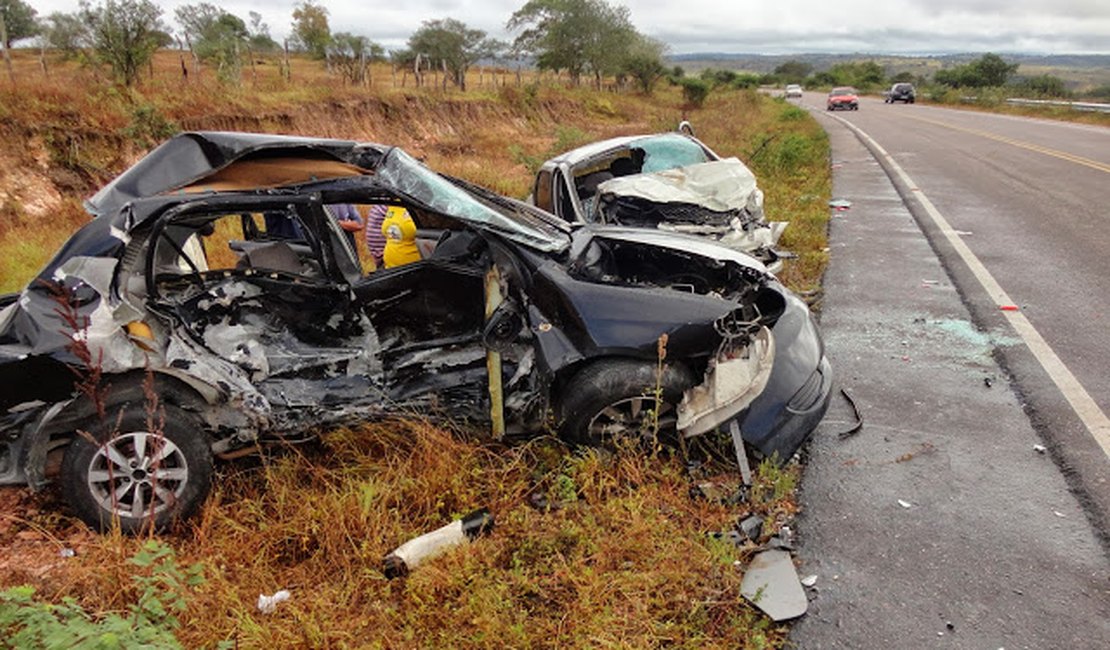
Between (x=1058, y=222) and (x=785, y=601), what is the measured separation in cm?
870

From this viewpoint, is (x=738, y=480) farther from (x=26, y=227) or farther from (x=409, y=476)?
(x=26, y=227)

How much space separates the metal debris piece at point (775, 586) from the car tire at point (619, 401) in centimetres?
84

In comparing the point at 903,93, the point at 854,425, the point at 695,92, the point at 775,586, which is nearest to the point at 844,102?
the point at 903,93

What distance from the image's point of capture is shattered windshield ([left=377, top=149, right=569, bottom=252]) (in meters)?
3.78

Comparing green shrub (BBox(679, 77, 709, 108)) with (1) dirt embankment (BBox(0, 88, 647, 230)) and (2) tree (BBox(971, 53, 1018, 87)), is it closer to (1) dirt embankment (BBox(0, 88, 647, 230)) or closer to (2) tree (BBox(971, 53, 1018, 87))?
(1) dirt embankment (BBox(0, 88, 647, 230))

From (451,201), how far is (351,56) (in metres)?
26.7

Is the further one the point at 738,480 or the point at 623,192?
the point at 623,192

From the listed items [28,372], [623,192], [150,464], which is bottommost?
[150,464]

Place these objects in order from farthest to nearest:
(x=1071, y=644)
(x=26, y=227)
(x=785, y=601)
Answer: (x=26, y=227) < (x=785, y=601) < (x=1071, y=644)

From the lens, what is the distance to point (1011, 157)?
50.7 feet

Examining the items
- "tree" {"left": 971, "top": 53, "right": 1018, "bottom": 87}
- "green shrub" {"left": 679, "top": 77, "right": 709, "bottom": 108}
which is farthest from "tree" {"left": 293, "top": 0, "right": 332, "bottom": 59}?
"tree" {"left": 971, "top": 53, "right": 1018, "bottom": 87}

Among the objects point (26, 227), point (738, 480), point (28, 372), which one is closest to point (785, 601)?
point (738, 480)

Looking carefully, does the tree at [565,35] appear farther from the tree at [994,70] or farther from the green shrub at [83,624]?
the green shrub at [83,624]

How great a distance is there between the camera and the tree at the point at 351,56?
24.8 meters
